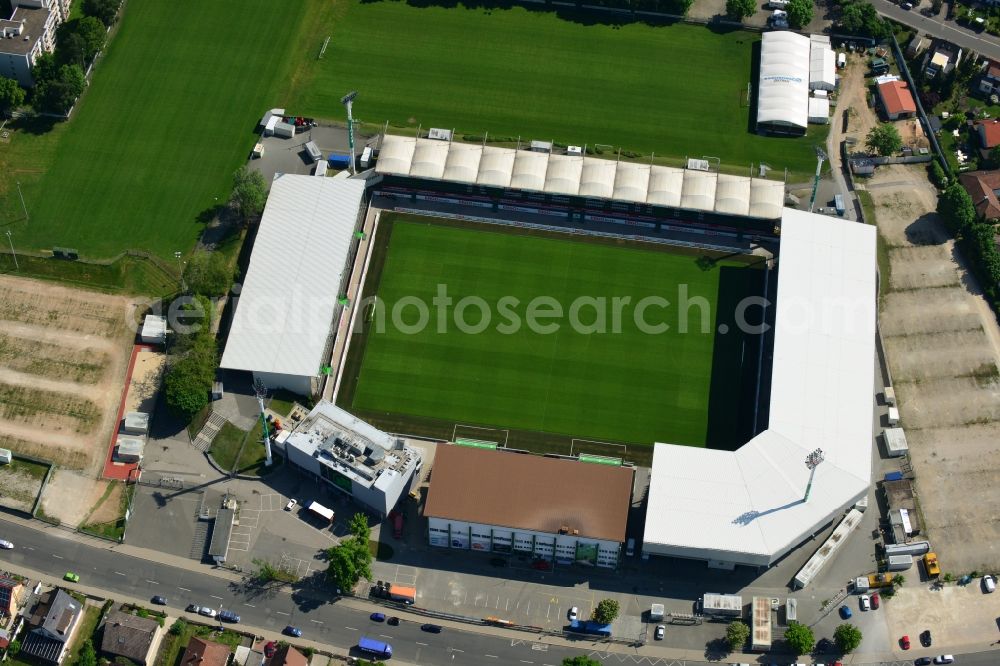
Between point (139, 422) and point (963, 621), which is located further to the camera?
point (139, 422)

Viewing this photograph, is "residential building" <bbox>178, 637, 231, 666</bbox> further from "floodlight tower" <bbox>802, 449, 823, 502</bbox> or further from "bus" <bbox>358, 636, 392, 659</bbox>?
"floodlight tower" <bbox>802, 449, 823, 502</bbox>

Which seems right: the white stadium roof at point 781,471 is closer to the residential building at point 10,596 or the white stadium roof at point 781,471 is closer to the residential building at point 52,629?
the residential building at point 52,629

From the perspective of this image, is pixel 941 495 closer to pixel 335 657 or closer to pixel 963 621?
pixel 963 621

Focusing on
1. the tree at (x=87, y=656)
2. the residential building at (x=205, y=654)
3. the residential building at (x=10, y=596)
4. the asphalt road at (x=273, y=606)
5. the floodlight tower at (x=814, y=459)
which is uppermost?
the floodlight tower at (x=814, y=459)

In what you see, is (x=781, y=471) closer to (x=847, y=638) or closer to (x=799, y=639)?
(x=799, y=639)

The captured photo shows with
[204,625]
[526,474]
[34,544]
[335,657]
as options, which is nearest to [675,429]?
[526,474]

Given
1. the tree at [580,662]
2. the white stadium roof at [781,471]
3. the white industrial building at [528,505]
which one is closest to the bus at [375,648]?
the white industrial building at [528,505]
